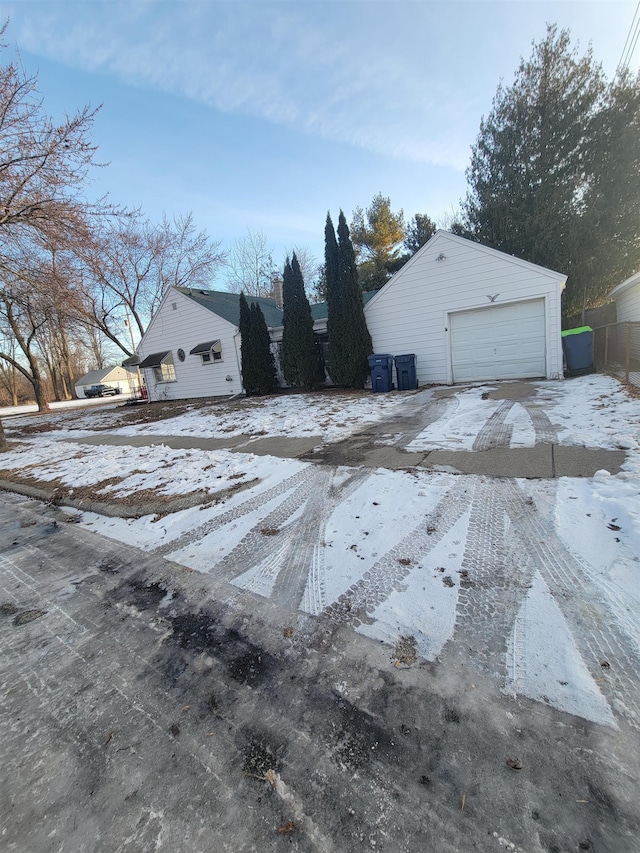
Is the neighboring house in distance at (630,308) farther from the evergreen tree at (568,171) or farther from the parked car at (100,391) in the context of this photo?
the parked car at (100,391)

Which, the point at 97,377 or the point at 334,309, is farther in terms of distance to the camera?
the point at 97,377

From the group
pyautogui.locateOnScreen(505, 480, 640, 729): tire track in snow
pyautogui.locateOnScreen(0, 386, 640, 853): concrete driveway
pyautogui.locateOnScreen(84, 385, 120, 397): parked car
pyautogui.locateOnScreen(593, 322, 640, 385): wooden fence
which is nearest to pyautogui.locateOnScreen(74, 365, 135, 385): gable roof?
pyautogui.locateOnScreen(84, 385, 120, 397): parked car

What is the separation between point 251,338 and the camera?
46.6 ft

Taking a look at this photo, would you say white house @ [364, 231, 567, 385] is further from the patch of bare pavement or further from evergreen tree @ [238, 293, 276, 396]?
the patch of bare pavement

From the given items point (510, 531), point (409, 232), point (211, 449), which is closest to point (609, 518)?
point (510, 531)

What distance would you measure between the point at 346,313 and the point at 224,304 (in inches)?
307

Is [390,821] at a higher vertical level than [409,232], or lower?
lower

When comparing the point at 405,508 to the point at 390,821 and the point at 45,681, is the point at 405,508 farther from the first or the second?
the point at 45,681

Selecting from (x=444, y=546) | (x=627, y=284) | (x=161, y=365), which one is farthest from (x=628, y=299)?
(x=161, y=365)

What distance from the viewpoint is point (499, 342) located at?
33.8 feet

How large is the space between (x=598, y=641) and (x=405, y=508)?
1606 millimetres

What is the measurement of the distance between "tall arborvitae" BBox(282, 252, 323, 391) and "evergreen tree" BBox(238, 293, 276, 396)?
1.13 metres

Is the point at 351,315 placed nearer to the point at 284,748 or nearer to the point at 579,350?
the point at 579,350

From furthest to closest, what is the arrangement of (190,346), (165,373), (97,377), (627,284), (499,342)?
(97,377)
(165,373)
(190,346)
(627,284)
(499,342)
